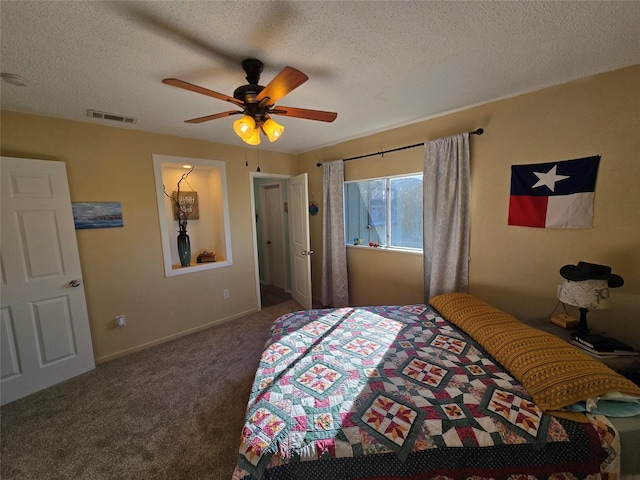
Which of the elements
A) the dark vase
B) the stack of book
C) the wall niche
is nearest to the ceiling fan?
the wall niche

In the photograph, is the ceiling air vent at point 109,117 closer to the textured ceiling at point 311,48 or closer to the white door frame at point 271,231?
the textured ceiling at point 311,48

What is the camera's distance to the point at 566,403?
111 centimetres

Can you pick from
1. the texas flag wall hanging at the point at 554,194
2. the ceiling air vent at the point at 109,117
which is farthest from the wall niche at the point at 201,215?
the texas flag wall hanging at the point at 554,194

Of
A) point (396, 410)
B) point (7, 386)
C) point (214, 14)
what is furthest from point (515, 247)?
point (7, 386)

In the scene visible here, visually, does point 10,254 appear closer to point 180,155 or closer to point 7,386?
point 7,386

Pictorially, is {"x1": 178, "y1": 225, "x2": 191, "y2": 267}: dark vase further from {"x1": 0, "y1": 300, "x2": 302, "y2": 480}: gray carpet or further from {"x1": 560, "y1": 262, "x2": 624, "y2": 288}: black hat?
{"x1": 560, "y1": 262, "x2": 624, "y2": 288}: black hat

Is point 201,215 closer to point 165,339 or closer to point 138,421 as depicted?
point 165,339

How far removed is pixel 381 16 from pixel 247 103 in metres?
0.83

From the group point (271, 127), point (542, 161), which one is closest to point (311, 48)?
point (271, 127)

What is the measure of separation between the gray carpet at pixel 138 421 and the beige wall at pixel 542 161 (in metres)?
2.24

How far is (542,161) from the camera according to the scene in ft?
6.54

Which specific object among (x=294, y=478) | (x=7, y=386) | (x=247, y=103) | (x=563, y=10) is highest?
(x=563, y=10)

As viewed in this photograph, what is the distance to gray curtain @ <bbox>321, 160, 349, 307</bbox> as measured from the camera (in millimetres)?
3398

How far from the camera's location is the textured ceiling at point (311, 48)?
1.13 metres
